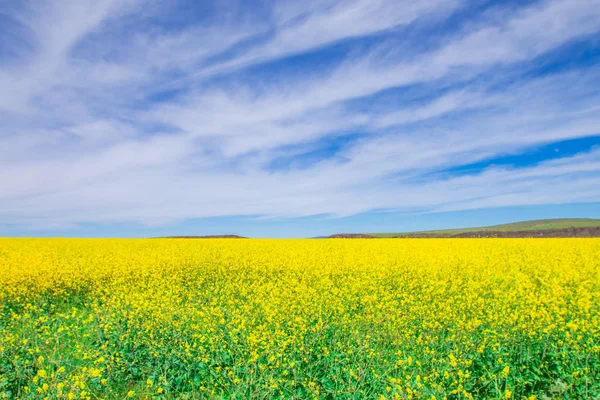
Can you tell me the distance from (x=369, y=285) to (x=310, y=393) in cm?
714

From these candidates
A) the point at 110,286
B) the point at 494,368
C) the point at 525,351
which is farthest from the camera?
the point at 110,286

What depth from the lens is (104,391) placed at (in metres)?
6.95

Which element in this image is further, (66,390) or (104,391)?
(104,391)

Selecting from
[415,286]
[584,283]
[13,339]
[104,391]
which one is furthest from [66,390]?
[584,283]

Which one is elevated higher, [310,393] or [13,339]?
[13,339]

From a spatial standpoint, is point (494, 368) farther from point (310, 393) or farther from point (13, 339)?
point (13, 339)

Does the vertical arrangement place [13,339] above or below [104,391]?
above

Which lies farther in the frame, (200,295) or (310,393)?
(200,295)

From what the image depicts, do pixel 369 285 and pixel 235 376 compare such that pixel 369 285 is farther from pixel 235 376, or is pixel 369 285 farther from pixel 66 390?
pixel 66 390

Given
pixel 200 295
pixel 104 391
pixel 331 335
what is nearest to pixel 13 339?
pixel 104 391

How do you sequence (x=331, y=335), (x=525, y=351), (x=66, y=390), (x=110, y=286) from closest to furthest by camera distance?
(x=66, y=390) → (x=525, y=351) → (x=331, y=335) → (x=110, y=286)

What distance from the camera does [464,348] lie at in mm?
7578

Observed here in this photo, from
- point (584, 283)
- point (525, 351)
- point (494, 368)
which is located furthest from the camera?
point (584, 283)

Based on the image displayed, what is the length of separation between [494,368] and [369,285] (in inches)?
252
